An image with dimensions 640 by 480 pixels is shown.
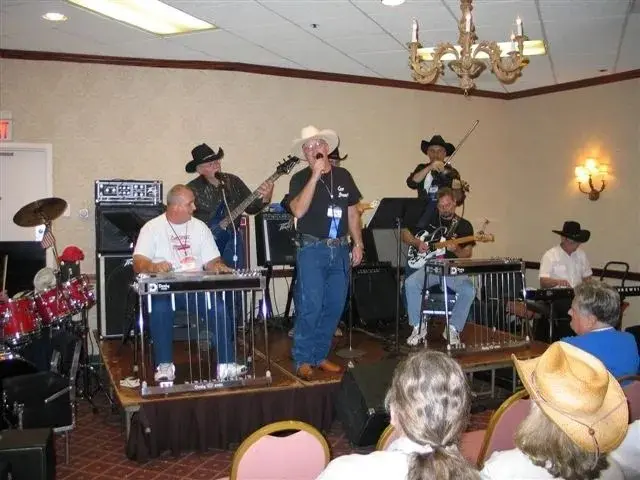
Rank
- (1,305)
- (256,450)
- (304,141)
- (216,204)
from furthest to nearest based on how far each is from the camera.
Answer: (216,204) → (304,141) → (1,305) → (256,450)

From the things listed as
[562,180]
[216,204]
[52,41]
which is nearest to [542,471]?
[216,204]

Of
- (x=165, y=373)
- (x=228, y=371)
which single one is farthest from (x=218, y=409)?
(x=165, y=373)

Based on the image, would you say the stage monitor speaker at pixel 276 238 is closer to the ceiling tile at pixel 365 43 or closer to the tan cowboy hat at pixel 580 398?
the ceiling tile at pixel 365 43

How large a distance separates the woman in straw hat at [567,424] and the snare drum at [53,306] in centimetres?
338

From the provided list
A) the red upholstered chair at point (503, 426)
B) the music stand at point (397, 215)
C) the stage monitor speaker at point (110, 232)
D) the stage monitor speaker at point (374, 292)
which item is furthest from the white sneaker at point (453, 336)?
the stage monitor speaker at point (110, 232)

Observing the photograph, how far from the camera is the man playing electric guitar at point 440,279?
5297mm

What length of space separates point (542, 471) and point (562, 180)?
7061 mm

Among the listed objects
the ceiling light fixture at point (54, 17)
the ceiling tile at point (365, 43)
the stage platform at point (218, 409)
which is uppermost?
the ceiling tile at point (365, 43)

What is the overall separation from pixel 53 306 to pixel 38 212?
775 mm

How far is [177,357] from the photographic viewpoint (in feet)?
16.3

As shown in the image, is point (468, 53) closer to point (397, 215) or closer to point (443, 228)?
point (397, 215)

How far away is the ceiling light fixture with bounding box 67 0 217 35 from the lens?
4.94 metres

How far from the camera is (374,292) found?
6352mm

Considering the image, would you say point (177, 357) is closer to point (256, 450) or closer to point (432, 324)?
point (432, 324)
